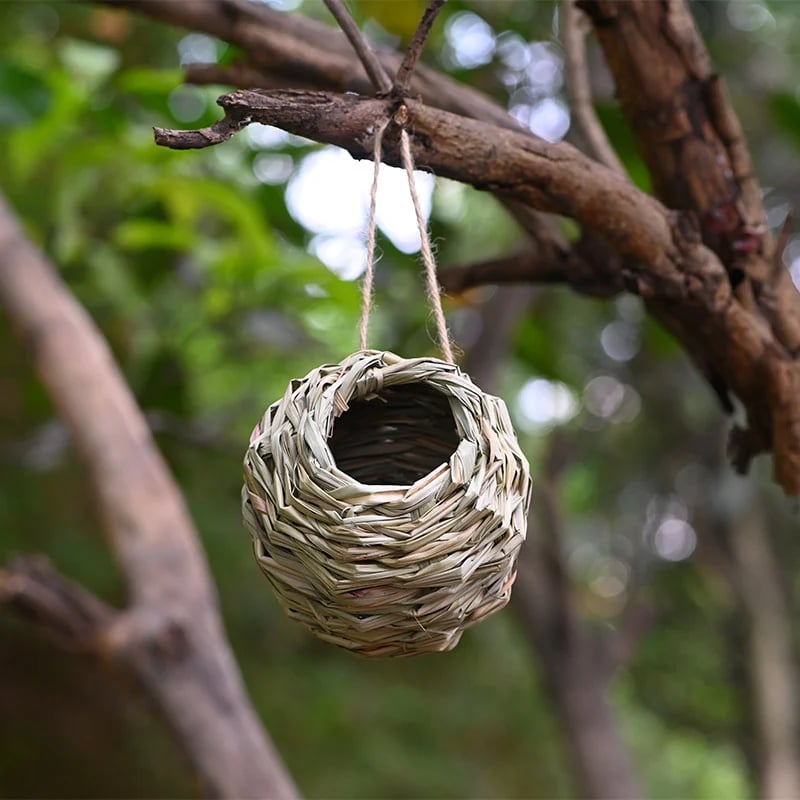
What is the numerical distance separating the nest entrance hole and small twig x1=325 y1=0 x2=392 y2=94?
0.22 metres

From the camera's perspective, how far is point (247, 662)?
3.02 meters

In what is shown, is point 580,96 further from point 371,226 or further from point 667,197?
point 371,226

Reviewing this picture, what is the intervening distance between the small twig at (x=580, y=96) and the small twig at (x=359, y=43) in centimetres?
37

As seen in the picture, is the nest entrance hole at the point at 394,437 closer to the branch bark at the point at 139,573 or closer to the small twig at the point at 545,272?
the small twig at the point at 545,272

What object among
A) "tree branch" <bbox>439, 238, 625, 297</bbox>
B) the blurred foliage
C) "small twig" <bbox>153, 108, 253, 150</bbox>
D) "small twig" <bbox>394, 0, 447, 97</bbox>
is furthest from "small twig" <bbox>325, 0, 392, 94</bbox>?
the blurred foliage

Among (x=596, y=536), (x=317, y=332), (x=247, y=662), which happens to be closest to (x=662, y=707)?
(x=596, y=536)

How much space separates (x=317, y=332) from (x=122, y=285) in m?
0.59

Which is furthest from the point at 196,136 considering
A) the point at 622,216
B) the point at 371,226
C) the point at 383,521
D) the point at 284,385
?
the point at 284,385

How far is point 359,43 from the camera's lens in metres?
0.70

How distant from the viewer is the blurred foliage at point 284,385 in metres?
1.77

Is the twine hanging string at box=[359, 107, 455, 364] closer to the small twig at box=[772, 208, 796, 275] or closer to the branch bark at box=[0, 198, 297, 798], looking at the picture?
the small twig at box=[772, 208, 796, 275]

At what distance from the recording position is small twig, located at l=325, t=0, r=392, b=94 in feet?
2.27

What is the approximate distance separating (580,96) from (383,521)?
0.65 metres

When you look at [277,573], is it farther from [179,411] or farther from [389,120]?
[179,411]
